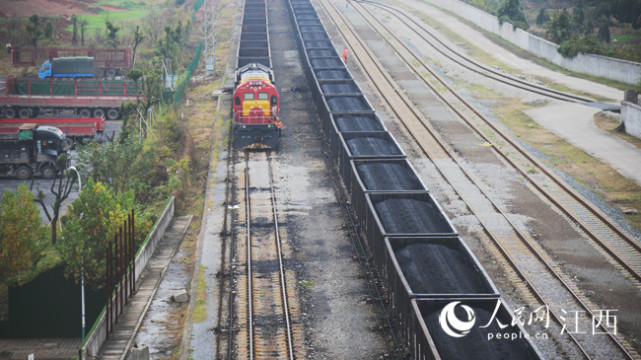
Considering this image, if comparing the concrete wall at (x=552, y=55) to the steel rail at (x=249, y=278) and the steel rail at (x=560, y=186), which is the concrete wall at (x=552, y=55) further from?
the steel rail at (x=249, y=278)

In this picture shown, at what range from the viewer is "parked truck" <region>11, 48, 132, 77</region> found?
60.3 meters

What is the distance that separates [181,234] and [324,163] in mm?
10318

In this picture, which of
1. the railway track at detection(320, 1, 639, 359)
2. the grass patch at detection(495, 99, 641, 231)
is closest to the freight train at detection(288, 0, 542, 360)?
the railway track at detection(320, 1, 639, 359)

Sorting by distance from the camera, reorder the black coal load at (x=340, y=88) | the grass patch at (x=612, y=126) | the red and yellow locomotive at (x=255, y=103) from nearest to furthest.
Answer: the grass patch at (x=612, y=126) < the red and yellow locomotive at (x=255, y=103) < the black coal load at (x=340, y=88)

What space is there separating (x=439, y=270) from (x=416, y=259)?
929 mm

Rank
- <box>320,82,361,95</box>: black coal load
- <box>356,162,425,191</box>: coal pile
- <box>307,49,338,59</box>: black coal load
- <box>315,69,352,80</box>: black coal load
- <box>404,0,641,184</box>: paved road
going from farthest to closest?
<box>307,49,338,59</box>: black coal load
<box>315,69,352,80</box>: black coal load
<box>320,82,361,95</box>: black coal load
<box>404,0,641,184</box>: paved road
<box>356,162,425,191</box>: coal pile

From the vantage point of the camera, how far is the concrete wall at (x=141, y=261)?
65.8 ft

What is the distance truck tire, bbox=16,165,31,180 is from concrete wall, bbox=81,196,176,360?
43.4 ft

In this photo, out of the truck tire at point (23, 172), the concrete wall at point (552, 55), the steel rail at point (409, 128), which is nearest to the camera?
the steel rail at point (409, 128)

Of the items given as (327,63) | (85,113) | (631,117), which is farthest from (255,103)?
(631,117)

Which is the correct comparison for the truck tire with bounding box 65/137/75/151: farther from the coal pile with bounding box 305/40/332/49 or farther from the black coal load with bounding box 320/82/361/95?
the coal pile with bounding box 305/40/332/49

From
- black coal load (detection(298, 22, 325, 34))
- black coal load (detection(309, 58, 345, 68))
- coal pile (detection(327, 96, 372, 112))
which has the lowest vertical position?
coal pile (detection(327, 96, 372, 112))

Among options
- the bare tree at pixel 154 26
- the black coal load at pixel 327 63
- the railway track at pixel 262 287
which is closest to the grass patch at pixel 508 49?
the black coal load at pixel 327 63

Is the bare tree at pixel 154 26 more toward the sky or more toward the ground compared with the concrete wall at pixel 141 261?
more toward the sky
